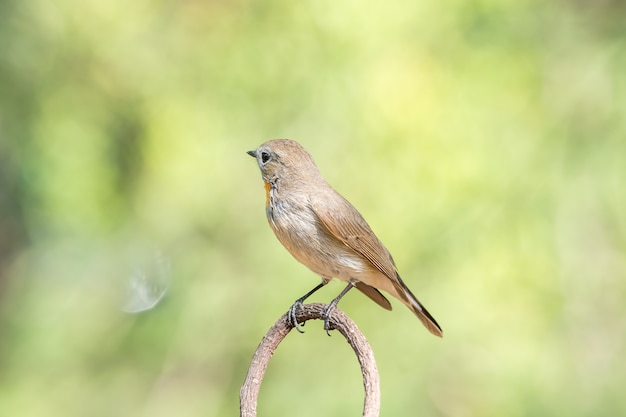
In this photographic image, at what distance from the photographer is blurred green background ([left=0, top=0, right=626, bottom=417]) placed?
4598mm

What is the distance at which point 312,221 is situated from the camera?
2932 millimetres

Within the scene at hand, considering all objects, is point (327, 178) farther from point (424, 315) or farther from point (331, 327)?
point (331, 327)

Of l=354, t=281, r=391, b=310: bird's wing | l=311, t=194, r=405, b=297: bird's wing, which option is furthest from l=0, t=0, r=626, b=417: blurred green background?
l=311, t=194, r=405, b=297: bird's wing

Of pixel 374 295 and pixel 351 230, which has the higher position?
pixel 351 230

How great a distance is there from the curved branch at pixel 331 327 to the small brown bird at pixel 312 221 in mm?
738

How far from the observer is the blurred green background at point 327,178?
460 cm

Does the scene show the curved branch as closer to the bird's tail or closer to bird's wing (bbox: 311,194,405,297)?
bird's wing (bbox: 311,194,405,297)

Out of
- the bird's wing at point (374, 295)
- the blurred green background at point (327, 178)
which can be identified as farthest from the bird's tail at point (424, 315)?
the blurred green background at point (327, 178)

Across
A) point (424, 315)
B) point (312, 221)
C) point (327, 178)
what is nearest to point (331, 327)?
point (312, 221)

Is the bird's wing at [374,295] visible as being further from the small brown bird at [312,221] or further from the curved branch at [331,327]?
the curved branch at [331,327]

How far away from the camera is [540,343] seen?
14.8ft

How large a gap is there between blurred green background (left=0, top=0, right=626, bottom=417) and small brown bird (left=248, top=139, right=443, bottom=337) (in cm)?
157

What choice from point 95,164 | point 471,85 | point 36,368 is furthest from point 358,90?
point 36,368

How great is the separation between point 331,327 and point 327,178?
2.75 metres
